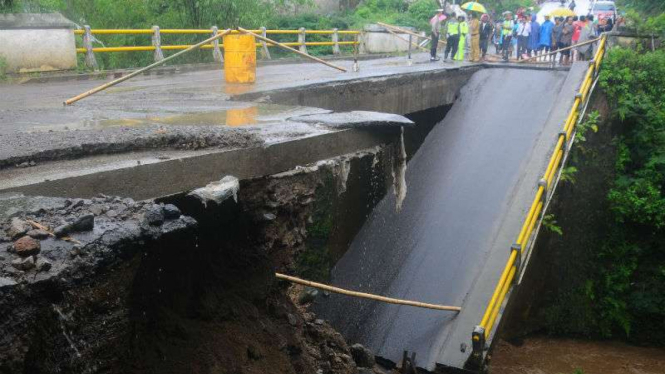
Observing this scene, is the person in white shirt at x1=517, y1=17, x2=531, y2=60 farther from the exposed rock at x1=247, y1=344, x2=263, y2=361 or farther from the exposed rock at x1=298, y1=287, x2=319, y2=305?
the exposed rock at x1=247, y1=344, x2=263, y2=361

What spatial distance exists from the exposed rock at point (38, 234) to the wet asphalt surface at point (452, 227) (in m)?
5.51

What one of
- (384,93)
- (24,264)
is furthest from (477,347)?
(24,264)

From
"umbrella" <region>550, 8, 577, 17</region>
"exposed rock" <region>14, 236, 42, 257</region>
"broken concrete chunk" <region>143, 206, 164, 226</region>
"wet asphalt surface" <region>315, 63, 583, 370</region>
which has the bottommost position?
"wet asphalt surface" <region>315, 63, 583, 370</region>

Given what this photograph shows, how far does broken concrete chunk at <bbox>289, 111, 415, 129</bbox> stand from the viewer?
257 inches

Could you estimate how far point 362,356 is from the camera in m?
7.83

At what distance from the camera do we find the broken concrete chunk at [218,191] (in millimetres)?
4762

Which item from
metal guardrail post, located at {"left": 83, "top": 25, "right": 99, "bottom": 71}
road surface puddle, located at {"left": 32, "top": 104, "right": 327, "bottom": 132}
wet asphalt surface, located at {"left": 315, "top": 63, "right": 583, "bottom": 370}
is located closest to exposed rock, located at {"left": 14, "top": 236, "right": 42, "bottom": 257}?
road surface puddle, located at {"left": 32, "top": 104, "right": 327, "bottom": 132}

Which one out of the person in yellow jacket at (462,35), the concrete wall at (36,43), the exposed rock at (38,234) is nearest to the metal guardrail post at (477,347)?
the exposed rock at (38,234)

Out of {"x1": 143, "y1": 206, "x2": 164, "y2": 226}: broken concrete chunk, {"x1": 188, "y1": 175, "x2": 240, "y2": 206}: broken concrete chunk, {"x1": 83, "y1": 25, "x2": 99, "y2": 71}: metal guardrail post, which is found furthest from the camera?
{"x1": 83, "y1": 25, "x2": 99, "y2": 71}: metal guardrail post

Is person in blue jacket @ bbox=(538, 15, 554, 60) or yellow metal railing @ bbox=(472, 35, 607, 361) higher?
person in blue jacket @ bbox=(538, 15, 554, 60)

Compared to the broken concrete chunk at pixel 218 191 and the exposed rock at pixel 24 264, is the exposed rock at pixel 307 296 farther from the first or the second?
the exposed rock at pixel 24 264

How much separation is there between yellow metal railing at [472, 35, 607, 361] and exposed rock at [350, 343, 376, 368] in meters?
1.20

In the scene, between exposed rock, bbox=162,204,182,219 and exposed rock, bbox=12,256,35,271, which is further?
exposed rock, bbox=162,204,182,219

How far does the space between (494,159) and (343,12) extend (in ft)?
71.9
